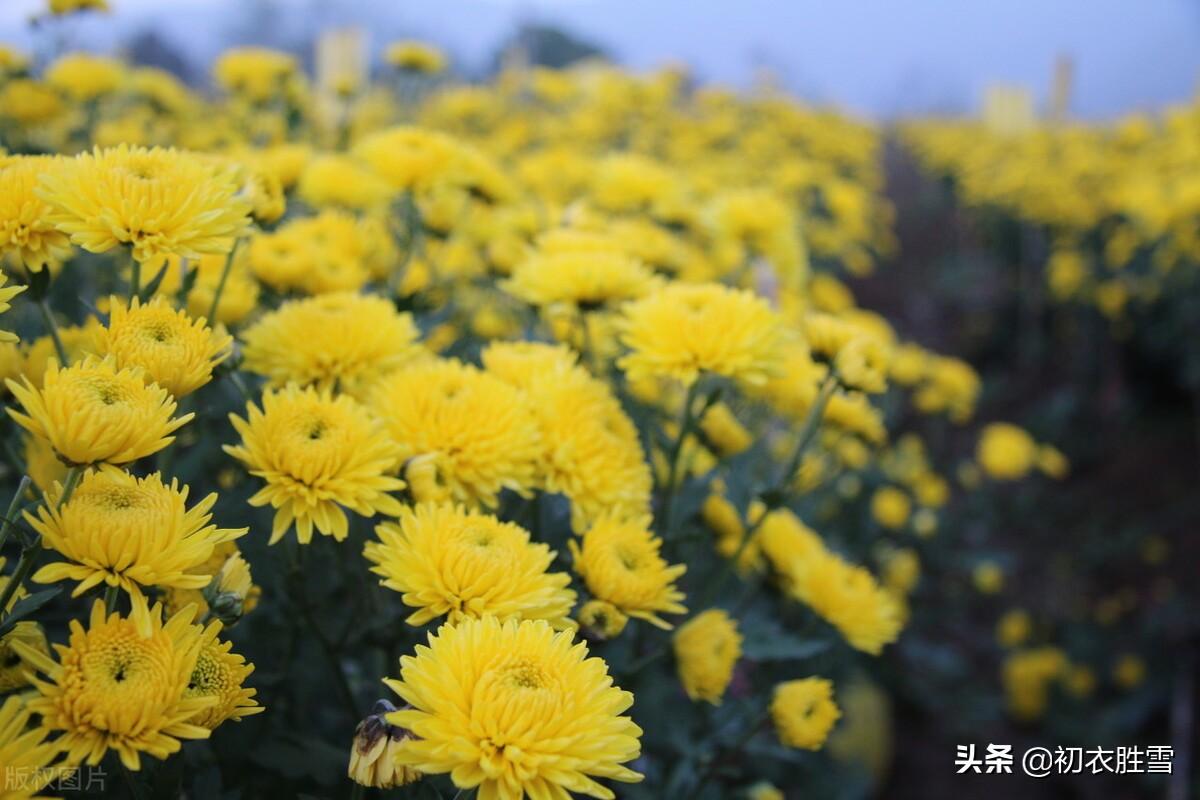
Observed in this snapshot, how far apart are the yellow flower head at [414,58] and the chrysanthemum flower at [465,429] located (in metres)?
1.98

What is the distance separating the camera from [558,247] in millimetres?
1453

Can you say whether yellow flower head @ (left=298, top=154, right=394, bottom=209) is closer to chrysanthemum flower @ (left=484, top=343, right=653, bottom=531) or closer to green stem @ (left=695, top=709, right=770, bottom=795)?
chrysanthemum flower @ (left=484, top=343, right=653, bottom=531)

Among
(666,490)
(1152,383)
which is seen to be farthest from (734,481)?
(1152,383)

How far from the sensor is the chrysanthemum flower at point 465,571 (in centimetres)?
83

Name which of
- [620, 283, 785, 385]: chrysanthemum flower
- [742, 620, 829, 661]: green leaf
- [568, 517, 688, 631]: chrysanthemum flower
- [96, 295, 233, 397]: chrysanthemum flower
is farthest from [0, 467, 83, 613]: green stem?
[742, 620, 829, 661]: green leaf

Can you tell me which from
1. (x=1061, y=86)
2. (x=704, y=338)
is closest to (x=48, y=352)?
(x=704, y=338)

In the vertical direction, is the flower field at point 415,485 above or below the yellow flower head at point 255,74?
below

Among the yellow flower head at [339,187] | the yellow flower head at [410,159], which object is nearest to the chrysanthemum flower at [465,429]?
the yellow flower head at [410,159]

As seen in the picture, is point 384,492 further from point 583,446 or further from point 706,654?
point 706,654

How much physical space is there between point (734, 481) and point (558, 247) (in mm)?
471

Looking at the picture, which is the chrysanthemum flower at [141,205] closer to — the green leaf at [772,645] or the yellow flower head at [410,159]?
the yellow flower head at [410,159]

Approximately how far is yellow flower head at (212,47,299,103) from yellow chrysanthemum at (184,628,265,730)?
6.96 ft

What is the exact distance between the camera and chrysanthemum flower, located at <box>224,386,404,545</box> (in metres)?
0.86

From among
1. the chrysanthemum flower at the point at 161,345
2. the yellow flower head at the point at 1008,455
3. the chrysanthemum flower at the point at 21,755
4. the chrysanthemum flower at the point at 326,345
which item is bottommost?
the chrysanthemum flower at the point at 21,755
